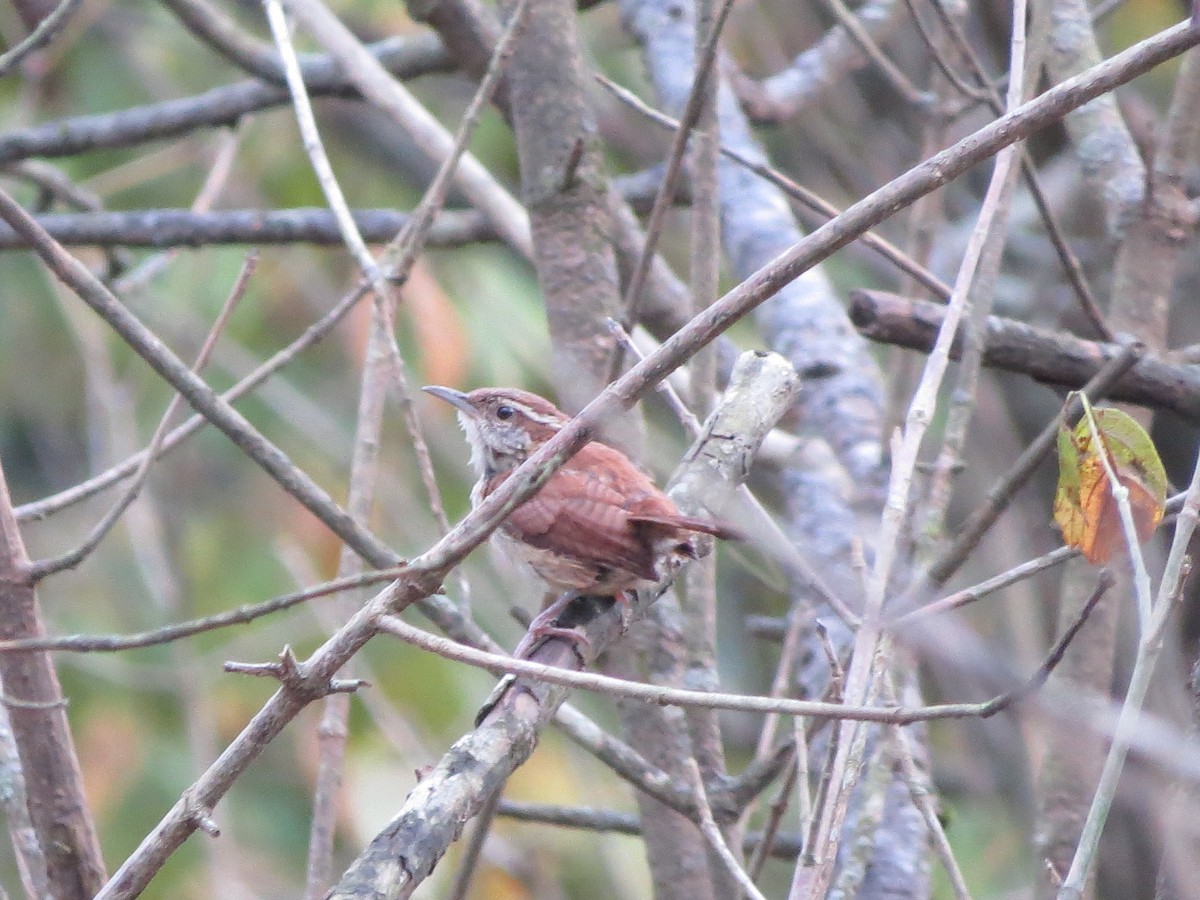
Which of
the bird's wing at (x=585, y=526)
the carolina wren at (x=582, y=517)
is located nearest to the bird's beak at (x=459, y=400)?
the carolina wren at (x=582, y=517)

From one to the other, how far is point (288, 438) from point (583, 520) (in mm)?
4452

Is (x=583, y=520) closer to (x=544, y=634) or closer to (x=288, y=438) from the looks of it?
(x=544, y=634)

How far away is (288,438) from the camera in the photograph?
7.31 m

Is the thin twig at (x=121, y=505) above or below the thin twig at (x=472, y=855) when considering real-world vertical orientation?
above

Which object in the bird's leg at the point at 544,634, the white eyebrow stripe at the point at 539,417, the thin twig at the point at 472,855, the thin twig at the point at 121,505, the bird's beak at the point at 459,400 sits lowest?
the thin twig at the point at 472,855

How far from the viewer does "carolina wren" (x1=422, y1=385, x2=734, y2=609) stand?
2959mm

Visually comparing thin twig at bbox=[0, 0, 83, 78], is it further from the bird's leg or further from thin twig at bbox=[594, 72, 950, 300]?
the bird's leg

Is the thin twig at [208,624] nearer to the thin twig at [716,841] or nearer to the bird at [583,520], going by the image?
the thin twig at [716,841]

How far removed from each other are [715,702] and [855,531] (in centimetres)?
225

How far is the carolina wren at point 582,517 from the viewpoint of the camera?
296 cm

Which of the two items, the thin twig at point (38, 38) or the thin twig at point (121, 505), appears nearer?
the thin twig at point (121, 505)

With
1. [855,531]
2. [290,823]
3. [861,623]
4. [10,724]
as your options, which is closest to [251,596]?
[290,823]

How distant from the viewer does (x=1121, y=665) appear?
200 inches

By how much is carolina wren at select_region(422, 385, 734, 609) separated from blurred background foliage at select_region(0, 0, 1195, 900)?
56.7 inches
